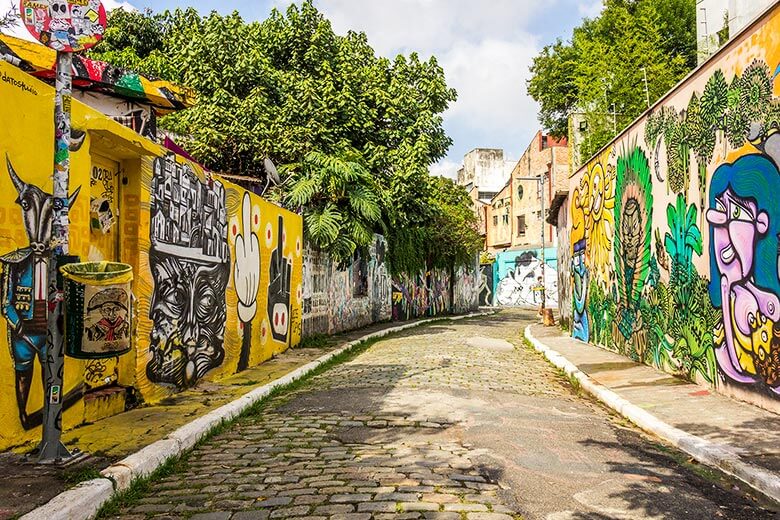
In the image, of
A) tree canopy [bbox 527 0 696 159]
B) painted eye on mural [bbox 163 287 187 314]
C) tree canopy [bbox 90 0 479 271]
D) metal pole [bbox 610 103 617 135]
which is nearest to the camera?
painted eye on mural [bbox 163 287 187 314]

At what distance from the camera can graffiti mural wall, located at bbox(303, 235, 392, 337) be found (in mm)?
15219

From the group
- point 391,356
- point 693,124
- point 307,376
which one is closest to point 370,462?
point 307,376

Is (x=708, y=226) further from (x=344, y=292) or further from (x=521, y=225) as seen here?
(x=521, y=225)

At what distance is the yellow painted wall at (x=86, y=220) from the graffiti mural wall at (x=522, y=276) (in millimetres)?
33042

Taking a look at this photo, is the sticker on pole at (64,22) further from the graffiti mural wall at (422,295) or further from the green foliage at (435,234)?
the graffiti mural wall at (422,295)

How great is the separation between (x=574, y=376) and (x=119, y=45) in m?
22.5

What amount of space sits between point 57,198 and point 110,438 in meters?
2.04

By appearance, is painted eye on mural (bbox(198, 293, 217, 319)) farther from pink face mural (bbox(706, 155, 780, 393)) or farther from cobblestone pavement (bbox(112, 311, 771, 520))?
pink face mural (bbox(706, 155, 780, 393))

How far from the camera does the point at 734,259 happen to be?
23.2 ft

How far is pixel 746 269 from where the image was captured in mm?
6820

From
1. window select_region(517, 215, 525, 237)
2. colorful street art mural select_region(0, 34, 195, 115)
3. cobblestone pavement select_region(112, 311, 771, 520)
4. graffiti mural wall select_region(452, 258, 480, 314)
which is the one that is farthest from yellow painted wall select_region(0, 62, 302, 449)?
window select_region(517, 215, 525, 237)

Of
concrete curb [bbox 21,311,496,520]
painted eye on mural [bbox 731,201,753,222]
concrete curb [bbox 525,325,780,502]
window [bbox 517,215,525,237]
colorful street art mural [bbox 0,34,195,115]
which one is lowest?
concrete curb [bbox 525,325,780,502]

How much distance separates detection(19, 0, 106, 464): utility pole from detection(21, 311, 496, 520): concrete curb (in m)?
0.48

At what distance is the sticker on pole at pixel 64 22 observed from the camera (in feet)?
14.4
